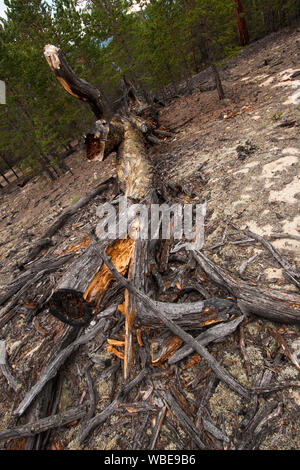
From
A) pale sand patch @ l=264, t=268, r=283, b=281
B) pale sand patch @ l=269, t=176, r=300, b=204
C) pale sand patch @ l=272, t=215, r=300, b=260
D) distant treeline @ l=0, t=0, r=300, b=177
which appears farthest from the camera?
distant treeline @ l=0, t=0, r=300, b=177

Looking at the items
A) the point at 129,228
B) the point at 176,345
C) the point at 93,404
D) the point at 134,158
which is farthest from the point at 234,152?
the point at 93,404

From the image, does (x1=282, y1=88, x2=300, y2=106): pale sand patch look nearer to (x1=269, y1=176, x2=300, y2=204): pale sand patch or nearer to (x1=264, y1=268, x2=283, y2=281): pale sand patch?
(x1=269, y1=176, x2=300, y2=204): pale sand patch

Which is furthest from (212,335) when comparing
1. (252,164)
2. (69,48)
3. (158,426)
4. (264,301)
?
(69,48)

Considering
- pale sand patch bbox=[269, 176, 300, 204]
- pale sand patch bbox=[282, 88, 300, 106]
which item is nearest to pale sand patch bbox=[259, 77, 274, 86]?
pale sand patch bbox=[282, 88, 300, 106]

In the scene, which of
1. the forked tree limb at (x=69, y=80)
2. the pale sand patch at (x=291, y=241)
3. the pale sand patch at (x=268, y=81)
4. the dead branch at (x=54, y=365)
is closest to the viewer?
the dead branch at (x=54, y=365)

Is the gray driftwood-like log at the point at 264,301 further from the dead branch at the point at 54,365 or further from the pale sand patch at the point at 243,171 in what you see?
the pale sand patch at the point at 243,171

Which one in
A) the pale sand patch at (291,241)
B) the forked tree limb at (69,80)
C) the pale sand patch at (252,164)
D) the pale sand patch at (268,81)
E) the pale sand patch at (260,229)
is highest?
the forked tree limb at (69,80)

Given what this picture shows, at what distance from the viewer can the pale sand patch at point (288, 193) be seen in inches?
155

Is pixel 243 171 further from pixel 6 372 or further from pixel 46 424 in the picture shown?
pixel 6 372

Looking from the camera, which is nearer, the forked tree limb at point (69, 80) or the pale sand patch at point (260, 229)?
the pale sand patch at point (260, 229)

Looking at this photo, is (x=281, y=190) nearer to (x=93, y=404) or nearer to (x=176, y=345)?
(x=176, y=345)

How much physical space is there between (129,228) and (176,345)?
197 cm

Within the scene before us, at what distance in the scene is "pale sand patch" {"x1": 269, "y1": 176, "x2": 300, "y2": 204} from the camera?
12.9 feet

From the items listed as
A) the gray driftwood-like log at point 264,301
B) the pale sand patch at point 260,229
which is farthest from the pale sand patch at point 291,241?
the gray driftwood-like log at point 264,301
